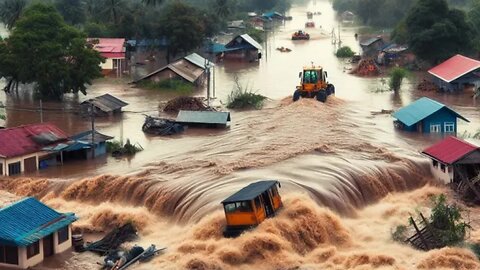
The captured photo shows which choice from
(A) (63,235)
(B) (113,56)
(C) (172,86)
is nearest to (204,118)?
(C) (172,86)

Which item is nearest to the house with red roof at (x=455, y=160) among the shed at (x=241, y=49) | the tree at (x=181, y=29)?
the tree at (x=181, y=29)

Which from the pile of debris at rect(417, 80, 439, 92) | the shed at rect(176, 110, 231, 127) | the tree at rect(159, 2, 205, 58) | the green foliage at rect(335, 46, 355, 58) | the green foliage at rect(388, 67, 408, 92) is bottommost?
the shed at rect(176, 110, 231, 127)

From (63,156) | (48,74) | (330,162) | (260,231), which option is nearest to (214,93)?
(48,74)

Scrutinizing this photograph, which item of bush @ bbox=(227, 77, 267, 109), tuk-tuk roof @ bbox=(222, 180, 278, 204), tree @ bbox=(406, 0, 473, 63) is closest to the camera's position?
tuk-tuk roof @ bbox=(222, 180, 278, 204)

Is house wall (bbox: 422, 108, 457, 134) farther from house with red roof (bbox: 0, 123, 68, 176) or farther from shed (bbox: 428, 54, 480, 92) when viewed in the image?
house with red roof (bbox: 0, 123, 68, 176)

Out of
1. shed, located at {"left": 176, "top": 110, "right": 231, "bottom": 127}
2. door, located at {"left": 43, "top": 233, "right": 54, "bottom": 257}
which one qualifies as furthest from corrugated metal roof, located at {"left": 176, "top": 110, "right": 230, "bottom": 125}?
door, located at {"left": 43, "top": 233, "right": 54, "bottom": 257}

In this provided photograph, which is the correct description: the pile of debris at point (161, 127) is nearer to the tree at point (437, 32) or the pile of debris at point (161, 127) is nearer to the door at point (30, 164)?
the door at point (30, 164)

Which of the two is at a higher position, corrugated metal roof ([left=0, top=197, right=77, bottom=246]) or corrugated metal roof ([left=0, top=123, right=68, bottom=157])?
corrugated metal roof ([left=0, top=123, right=68, bottom=157])
